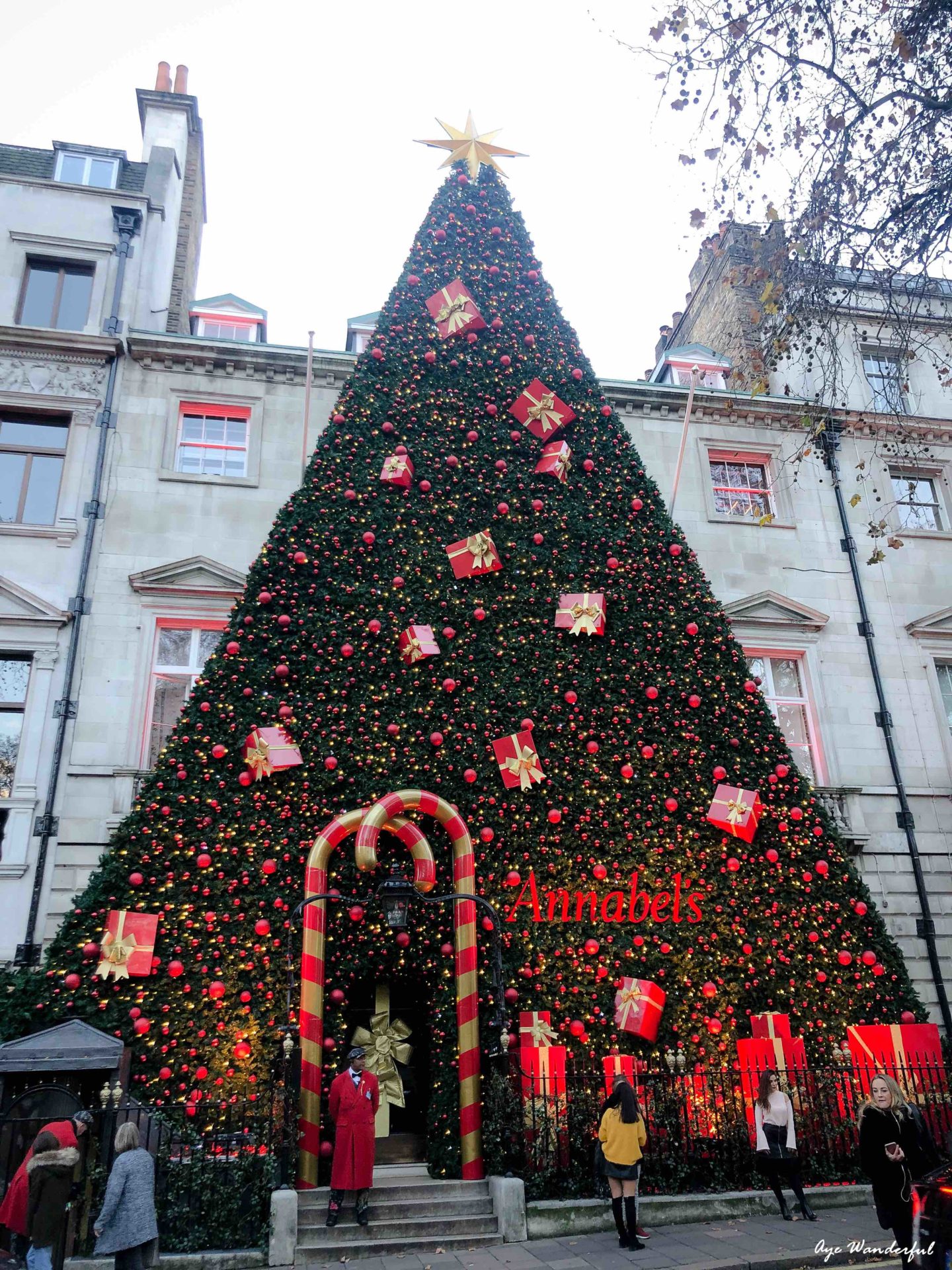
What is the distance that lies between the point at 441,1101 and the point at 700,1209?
3090 millimetres

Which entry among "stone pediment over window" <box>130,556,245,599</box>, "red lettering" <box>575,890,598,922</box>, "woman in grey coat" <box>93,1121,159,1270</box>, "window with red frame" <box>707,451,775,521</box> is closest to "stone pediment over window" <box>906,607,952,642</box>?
"window with red frame" <box>707,451,775,521</box>

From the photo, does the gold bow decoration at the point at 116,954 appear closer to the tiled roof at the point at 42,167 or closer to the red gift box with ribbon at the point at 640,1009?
the red gift box with ribbon at the point at 640,1009

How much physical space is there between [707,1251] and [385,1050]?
17.6ft

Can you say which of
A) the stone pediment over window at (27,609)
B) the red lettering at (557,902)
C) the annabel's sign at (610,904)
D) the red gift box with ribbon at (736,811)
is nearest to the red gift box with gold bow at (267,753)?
the annabel's sign at (610,904)

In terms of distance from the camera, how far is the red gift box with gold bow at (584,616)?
13.3 meters

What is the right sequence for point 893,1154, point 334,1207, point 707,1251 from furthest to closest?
point 334,1207, point 707,1251, point 893,1154

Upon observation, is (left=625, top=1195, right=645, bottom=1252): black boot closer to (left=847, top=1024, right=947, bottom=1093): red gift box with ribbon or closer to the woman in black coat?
the woman in black coat

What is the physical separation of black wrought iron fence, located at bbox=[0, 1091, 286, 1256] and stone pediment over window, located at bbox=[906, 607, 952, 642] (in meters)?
14.9

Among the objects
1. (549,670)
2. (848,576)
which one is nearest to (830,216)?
(549,670)

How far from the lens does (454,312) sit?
15211 millimetres

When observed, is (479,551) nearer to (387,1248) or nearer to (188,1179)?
(188,1179)

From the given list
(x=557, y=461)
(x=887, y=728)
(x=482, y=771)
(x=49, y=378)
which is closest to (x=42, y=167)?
(x=49, y=378)

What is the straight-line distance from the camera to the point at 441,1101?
421 inches

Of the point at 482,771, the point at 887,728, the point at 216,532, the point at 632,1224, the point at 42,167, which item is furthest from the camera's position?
the point at 42,167
